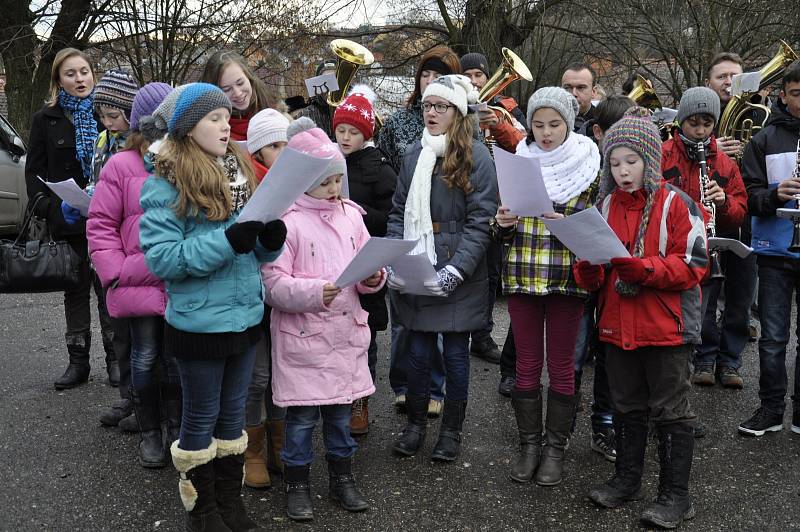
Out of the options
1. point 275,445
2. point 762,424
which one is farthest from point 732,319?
point 275,445

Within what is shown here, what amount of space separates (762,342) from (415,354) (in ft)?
6.71

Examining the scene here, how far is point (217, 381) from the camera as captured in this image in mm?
3146

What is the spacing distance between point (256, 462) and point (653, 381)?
1.91 metres

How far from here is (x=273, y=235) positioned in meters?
3.02

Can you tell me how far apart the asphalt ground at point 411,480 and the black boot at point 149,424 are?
83 millimetres

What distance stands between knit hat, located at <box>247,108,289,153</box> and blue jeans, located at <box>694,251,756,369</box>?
10.5ft

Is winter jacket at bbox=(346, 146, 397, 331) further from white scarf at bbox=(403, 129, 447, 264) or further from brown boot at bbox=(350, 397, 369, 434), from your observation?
brown boot at bbox=(350, 397, 369, 434)

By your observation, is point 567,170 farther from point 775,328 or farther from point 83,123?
point 83,123

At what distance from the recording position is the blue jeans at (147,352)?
396 centimetres

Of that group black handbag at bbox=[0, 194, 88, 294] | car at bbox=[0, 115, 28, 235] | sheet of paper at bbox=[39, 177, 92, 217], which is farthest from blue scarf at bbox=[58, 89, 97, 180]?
car at bbox=[0, 115, 28, 235]

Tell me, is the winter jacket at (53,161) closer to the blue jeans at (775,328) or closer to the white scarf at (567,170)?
the white scarf at (567,170)

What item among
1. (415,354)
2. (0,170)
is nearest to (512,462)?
(415,354)

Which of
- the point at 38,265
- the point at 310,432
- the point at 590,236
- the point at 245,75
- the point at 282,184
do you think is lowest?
the point at 310,432

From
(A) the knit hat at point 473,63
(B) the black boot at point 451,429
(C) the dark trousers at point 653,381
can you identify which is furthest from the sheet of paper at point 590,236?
(A) the knit hat at point 473,63
